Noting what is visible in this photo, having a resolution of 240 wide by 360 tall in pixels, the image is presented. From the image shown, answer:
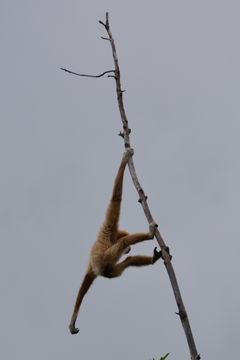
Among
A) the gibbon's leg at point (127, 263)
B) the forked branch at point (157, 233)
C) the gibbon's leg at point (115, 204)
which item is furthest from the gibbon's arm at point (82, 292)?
the forked branch at point (157, 233)

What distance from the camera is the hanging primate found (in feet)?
62.6

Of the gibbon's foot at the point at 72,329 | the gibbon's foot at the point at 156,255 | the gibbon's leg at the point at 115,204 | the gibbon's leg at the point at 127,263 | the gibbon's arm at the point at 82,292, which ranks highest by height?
the gibbon's leg at the point at 115,204

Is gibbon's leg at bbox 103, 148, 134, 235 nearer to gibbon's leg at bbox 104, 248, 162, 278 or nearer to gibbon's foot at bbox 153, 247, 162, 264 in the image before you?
gibbon's leg at bbox 104, 248, 162, 278

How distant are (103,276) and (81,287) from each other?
765mm

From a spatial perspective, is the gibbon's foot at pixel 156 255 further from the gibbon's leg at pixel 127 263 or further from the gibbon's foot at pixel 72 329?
the gibbon's foot at pixel 72 329

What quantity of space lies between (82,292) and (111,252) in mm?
1557

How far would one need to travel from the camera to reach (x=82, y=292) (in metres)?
19.7

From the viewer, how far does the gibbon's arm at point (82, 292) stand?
1909cm

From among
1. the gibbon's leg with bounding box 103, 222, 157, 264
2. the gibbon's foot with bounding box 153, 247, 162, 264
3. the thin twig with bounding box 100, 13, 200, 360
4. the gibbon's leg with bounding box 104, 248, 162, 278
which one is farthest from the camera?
the gibbon's leg with bounding box 104, 248, 162, 278

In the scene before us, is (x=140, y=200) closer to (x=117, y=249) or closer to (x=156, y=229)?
(x=156, y=229)

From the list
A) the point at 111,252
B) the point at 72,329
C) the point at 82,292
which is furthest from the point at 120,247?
the point at 72,329

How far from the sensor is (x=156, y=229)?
48.3ft

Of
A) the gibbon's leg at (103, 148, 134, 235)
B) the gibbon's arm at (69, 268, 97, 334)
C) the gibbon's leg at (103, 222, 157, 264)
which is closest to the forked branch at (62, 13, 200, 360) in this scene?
the gibbon's leg at (103, 148, 134, 235)

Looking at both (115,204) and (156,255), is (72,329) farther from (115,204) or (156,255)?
(115,204)
